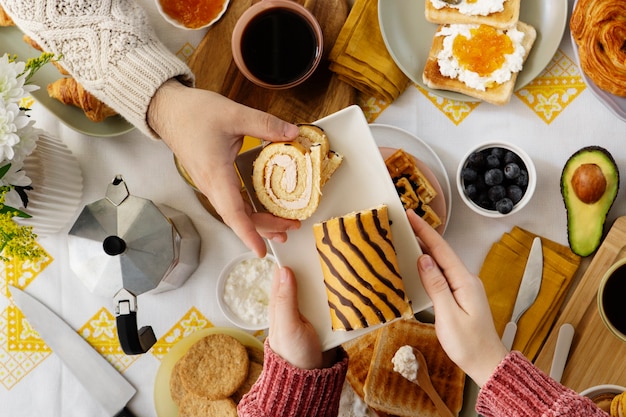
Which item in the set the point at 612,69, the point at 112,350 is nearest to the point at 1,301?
the point at 112,350

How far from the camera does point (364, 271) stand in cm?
105

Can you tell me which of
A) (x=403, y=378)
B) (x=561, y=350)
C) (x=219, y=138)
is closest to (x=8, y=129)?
(x=219, y=138)

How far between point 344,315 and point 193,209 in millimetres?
593

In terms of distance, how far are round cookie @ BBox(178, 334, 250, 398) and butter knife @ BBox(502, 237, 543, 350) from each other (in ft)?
2.06

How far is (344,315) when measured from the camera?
1.06 metres

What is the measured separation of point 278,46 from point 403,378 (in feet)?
2.75

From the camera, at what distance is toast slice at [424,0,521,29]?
1.32 m

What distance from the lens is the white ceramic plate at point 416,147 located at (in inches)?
53.6

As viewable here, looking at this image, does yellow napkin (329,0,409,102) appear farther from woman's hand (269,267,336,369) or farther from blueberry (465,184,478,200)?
woman's hand (269,267,336,369)

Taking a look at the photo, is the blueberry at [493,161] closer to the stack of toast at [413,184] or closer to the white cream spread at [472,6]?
the stack of toast at [413,184]

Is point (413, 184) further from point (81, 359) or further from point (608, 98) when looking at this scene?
point (81, 359)

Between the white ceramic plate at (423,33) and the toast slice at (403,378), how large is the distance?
56cm

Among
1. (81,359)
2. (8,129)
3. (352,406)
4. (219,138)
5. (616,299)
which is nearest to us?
(8,129)

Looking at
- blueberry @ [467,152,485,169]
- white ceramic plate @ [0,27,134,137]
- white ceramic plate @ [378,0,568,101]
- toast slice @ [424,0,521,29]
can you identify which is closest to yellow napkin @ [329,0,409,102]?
white ceramic plate @ [378,0,568,101]
